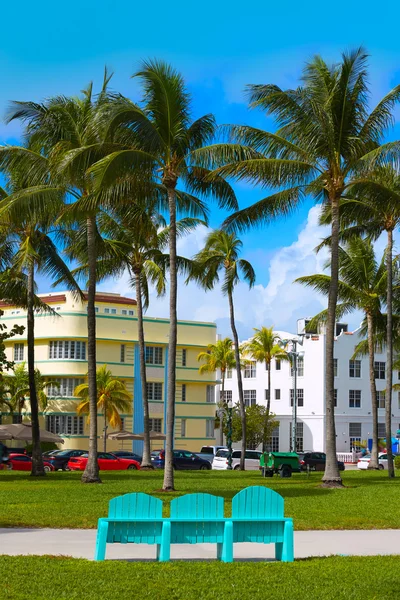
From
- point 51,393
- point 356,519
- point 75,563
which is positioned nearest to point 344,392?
point 51,393

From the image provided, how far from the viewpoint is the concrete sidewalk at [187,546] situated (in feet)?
42.4

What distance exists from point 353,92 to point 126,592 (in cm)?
2158

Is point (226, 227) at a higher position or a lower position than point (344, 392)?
higher

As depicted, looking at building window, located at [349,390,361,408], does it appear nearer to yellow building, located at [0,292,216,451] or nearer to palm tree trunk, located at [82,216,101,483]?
yellow building, located at [0,292,216,451]

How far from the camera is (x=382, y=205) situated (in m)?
30.5

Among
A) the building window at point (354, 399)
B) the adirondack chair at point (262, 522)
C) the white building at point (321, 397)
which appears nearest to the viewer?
the adirondack chair at point (262, 522)

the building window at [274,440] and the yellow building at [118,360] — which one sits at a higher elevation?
the yellow building at [118,360]

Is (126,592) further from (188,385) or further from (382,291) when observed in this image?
(188,385)

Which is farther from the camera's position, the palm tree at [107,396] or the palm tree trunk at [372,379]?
the palm tree at [107,396]

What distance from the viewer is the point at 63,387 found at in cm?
6588

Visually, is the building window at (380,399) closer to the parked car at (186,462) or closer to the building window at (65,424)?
the building window at (65,424)

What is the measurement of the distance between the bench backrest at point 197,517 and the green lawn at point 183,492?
5.15 meters

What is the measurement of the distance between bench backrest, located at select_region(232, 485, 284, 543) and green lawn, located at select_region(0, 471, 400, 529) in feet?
15.8

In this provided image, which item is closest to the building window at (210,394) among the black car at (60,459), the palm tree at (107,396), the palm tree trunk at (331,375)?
the palm tree at (107,396)
